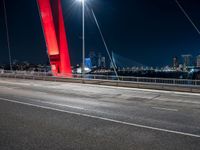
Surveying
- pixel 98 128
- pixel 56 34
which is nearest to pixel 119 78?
pixel 56 34

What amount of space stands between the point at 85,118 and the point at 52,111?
76.7 inches

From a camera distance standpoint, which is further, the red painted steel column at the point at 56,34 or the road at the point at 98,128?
the red painted steel column at the point at 56,34

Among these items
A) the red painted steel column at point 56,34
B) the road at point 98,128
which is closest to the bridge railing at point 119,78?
the red painted steel column at point 56,34

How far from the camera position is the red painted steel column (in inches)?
1261

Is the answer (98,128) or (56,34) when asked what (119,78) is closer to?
(56,34)

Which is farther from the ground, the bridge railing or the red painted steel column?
the red painted steel column

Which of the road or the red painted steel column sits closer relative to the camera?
the road

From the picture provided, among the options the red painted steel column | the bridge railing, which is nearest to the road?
the bridge railing

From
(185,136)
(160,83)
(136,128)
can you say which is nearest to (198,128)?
(185,136)

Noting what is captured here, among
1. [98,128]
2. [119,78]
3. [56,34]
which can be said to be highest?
[56,34]

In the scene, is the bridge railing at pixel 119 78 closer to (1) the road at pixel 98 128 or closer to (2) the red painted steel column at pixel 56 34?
(2) the red painted steel column at pixel 56 34

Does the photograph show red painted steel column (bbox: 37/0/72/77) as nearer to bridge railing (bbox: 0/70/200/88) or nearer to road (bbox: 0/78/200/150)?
bridge railing (bbox: 0/70/200/88)

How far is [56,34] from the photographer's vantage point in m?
32.1

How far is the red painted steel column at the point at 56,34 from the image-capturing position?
32031 millimetres
